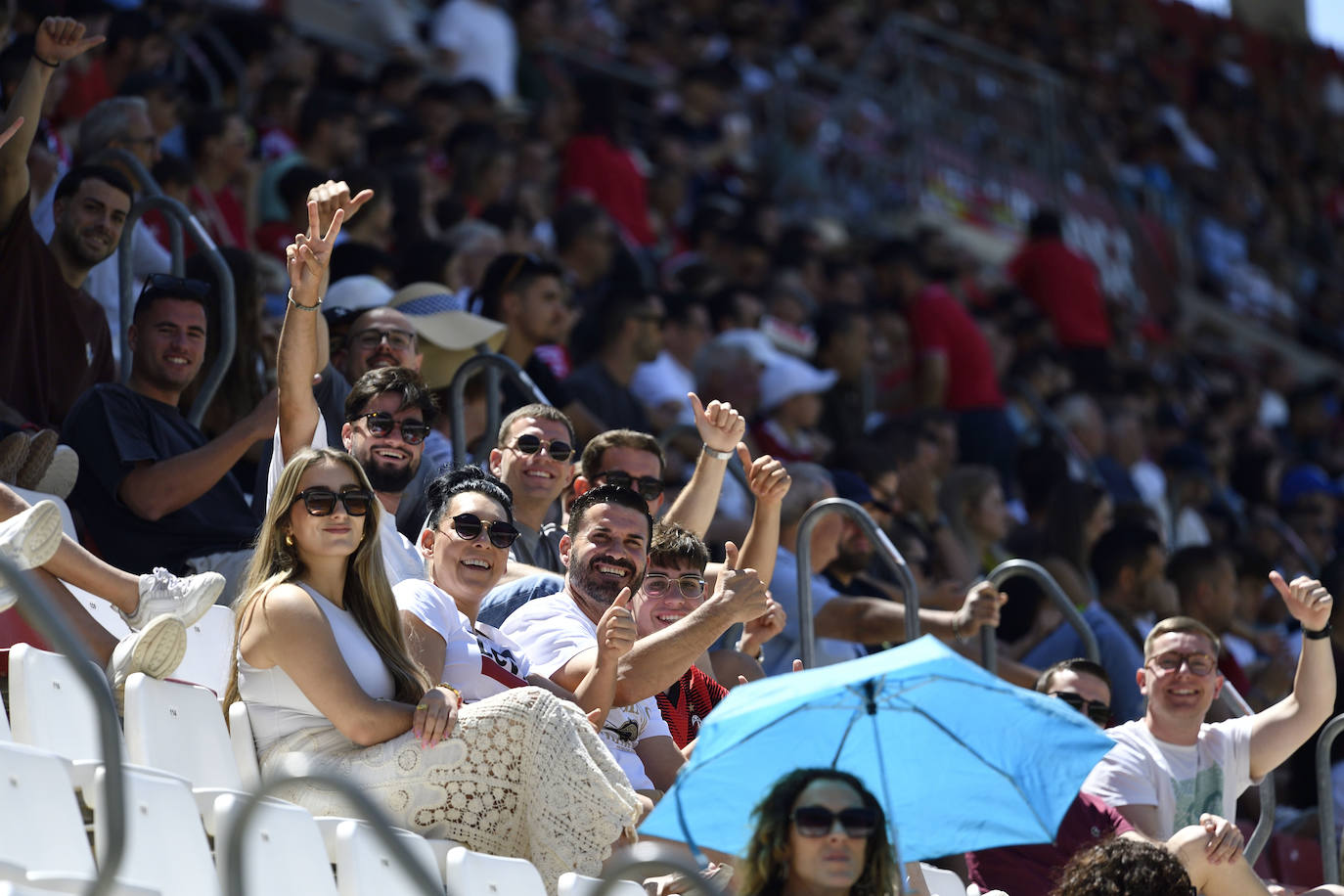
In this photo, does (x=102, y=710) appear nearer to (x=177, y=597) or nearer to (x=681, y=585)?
(x=177, y=597)

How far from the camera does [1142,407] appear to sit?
1270 cm

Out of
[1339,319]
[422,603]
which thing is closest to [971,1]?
[1339,319]

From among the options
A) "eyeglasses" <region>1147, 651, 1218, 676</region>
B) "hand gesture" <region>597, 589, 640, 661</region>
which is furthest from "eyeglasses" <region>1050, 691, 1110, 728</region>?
"hand gesture" <region>597, 589, 640, 661</region>

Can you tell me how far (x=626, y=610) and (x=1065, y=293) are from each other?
9326 mm

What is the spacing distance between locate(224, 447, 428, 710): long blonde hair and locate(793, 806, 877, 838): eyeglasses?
104cm

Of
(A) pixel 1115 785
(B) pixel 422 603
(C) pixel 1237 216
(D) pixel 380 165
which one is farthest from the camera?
(C) pixel 1237 216

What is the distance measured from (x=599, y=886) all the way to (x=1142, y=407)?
1048cm

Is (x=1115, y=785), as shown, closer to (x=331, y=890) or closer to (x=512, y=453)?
(x=512, y=453)

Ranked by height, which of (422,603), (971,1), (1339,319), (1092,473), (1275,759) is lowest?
(1339,319)

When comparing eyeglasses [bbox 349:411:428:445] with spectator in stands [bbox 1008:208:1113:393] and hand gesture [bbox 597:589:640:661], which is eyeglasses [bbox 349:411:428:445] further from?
spectator in stands [bbox 1008:208:1113:393]

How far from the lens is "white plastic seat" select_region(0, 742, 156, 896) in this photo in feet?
11.4

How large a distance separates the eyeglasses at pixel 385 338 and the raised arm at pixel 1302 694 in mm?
2613

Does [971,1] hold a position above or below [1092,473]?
below

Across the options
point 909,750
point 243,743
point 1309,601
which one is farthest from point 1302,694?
point 243,743
